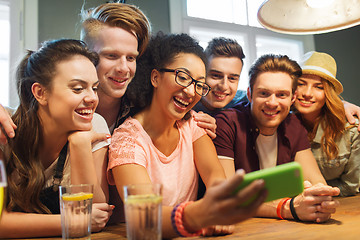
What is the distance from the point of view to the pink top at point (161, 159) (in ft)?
4.33

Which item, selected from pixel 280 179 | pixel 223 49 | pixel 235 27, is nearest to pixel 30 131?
pixel 280 179

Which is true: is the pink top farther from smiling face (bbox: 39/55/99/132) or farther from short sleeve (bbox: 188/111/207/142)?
smiling face (bbox: 39/55/99/132)

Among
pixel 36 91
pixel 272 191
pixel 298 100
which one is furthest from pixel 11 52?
pixel 272 191

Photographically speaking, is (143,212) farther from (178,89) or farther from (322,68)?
(322,68)

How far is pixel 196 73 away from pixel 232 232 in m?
0.70

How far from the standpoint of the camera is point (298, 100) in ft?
6.61

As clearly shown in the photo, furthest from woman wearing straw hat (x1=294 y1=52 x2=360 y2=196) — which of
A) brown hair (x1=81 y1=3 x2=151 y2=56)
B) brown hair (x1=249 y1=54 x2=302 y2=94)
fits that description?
brown hair (x1=81 y1=3 x2=151 y2=56)

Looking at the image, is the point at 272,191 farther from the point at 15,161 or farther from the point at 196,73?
the point at 15,161

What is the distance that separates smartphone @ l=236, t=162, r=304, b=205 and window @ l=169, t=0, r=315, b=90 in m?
3.39

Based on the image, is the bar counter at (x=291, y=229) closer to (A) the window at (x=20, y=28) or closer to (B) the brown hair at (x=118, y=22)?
(B) the brown hair at (x=118, y=22)

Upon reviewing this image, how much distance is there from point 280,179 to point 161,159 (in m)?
0.79

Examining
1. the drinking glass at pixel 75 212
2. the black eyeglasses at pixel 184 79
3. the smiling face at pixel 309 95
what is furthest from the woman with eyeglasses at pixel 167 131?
the smiling face at pixel 309 95

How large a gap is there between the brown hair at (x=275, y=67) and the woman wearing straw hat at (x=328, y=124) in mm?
191

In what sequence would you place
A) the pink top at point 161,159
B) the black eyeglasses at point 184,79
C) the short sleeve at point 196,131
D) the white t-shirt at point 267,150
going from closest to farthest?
the pink top at point 161,159
the black eyeglasses at point 184,79
the short sleeve at point 196,131
the white t-shirt at point 267,150
